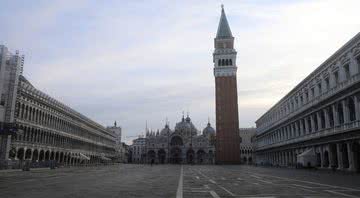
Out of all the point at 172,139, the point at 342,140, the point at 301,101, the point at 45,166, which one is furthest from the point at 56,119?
the point at 172,139

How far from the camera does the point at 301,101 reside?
67062mm

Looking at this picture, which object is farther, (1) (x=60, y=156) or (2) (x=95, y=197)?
(1) (x=60, y=156)

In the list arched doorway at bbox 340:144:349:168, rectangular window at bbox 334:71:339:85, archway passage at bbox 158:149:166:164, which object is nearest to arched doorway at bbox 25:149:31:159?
arched doorway at bbox 340:144:349:168

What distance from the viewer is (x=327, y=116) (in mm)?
51750

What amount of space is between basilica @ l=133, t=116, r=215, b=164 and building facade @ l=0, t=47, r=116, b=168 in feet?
230

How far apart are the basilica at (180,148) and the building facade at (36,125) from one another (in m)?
70.1

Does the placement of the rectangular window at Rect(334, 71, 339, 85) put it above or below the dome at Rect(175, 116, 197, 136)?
below

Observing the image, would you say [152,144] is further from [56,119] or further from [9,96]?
[9,96]

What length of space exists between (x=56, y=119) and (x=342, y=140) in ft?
202

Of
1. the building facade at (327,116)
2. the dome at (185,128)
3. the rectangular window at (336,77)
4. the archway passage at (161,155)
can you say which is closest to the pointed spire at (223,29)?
the building facade at (327,116)

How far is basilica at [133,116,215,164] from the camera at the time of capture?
180 metres

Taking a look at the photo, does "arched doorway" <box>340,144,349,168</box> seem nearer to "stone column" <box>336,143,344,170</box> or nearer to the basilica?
"stone column" <box>336,143,344,170</box>

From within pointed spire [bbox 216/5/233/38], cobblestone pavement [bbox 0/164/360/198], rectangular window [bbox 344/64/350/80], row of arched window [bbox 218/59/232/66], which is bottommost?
cobblestone pavement [bbox 0/164/360/198]

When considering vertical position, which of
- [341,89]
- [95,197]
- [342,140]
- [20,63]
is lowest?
[95,197]
